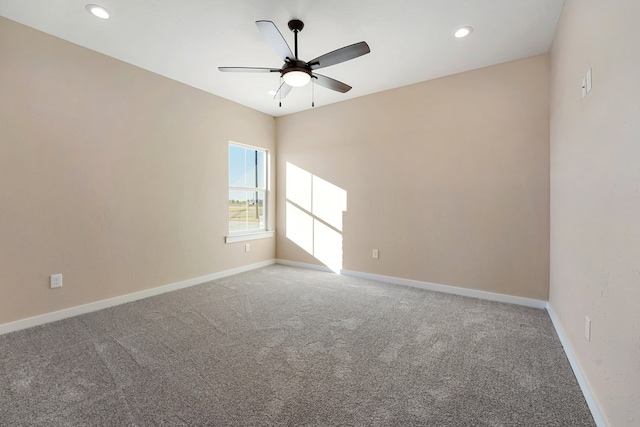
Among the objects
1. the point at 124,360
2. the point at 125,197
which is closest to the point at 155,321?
the point at 124,360

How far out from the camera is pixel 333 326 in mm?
2561

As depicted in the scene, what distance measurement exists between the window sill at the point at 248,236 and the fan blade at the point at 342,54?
290cm

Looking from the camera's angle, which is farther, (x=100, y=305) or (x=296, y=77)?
(x=100, y=305)

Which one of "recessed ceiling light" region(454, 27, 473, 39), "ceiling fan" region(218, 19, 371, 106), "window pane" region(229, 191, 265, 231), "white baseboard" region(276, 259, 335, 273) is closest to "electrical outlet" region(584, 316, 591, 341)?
"ceiling fan" region(218, 19, 371, 106)

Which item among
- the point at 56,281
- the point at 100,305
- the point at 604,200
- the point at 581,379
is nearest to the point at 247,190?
the point at 100,305

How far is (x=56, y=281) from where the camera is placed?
8.81 feet

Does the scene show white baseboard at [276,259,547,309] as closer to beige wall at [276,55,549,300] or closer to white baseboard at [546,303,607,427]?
beige wall at [276,55,549,300]

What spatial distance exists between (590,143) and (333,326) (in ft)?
7.54

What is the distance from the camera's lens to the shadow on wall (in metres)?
4.46

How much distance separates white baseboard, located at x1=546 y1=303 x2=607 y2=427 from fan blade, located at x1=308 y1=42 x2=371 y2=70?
2607mm

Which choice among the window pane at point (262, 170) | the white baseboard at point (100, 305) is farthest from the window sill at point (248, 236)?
the window pane at point (262, 170)

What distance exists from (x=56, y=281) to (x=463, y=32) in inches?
180

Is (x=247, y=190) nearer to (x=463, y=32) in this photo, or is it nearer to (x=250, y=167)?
(x=250, y=167)

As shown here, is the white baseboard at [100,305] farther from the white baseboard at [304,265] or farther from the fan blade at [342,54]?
the fan blade at [342,54]
